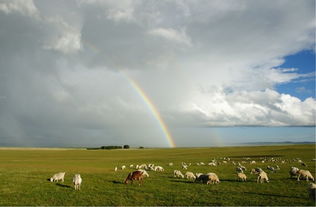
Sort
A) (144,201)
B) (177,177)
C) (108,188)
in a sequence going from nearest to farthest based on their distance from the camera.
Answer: (144,201) < (108,188) < (177,177)

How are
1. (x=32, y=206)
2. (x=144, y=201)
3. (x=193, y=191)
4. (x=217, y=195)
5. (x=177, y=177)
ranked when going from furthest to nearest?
(x=177, y=177), (x=193, y=191), (x=217, y=195), (x=144, y=201), (x=32, y=206)

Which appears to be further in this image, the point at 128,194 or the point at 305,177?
the point at 305,177

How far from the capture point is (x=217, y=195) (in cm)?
2050

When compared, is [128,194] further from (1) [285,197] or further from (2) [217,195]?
(1) [285,197]

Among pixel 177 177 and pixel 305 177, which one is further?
pixel 177 177

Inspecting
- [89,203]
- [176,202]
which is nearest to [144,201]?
[176,202]

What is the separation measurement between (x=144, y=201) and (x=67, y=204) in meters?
5.49

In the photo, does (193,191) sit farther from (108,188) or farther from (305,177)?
(305,177)

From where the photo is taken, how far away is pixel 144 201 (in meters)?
19.0

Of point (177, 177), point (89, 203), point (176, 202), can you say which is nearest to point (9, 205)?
point (89, 203)

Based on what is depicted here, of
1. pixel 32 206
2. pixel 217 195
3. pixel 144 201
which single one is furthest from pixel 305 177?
pixel 32 206

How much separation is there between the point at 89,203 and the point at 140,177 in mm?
9151

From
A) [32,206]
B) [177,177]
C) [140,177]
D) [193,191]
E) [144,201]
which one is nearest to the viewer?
[32,206]

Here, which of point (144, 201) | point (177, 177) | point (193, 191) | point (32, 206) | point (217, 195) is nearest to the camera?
point (32, 206)
